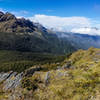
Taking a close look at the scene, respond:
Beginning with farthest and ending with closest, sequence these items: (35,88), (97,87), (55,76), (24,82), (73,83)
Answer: (55,76) < (24,82) < (35,88) < (73,83) < (97,87)

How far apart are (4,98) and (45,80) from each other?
10.4 m

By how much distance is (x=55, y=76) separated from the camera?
3794 centimetres

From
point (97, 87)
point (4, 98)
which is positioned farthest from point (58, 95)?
point (4, 98)

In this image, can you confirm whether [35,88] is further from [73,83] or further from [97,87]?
[97,87]

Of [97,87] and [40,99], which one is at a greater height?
[97,87]

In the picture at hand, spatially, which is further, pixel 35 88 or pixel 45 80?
pixel 45 80

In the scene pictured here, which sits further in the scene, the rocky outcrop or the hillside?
the rocky outcrop

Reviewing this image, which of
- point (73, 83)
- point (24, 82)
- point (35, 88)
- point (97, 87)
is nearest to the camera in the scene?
point (97, 87)

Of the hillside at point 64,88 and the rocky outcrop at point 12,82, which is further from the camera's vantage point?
the rocky outcrop at point 12,82

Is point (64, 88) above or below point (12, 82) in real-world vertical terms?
above

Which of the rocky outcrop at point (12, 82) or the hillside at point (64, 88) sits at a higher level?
the hillside at point (64, 88)

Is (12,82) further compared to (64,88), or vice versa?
(12,82)

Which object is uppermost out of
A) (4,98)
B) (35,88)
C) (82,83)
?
(82,83)

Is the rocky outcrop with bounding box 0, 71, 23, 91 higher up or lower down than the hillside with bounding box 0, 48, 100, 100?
lower down
